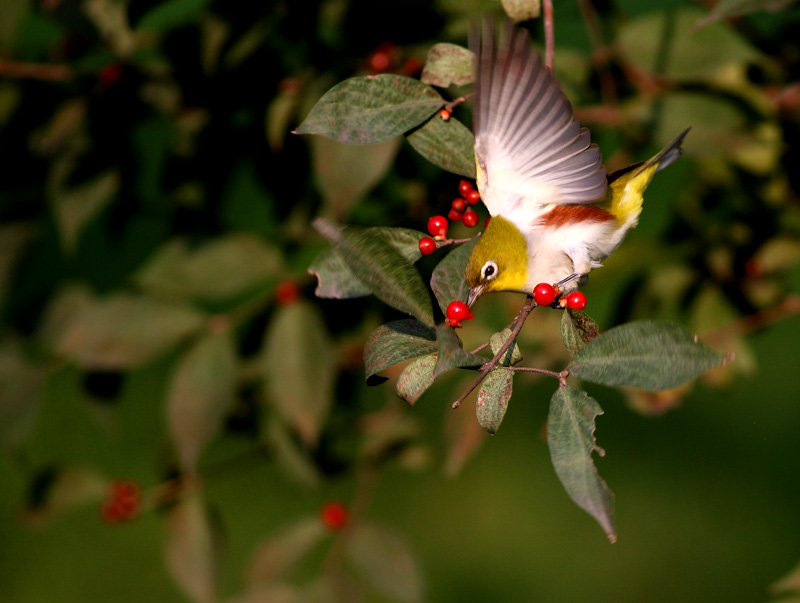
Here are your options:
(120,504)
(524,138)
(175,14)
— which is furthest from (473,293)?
(175,14)

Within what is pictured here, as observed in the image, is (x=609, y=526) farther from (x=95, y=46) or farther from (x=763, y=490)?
(x=763, y=490)

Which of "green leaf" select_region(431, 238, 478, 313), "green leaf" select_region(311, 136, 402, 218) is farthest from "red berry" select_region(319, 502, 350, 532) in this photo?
"green leaf" select_region(431, 238, 478, 313)

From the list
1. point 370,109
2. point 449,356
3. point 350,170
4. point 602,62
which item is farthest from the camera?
point 602,62

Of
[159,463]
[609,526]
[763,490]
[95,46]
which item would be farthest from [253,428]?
[763,490]

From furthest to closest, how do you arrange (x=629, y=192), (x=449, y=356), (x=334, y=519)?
(x=334, y=519) → (x=629, y=192) → (x=449, y=356)

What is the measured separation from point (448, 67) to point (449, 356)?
22 centimetres

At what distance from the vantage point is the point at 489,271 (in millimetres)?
505

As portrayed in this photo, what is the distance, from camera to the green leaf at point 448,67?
0.46m

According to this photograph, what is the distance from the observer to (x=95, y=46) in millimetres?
919

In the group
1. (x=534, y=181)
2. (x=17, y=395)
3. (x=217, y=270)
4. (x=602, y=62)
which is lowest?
(x=17, y=395)

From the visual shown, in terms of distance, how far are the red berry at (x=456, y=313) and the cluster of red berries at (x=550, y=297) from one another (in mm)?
59

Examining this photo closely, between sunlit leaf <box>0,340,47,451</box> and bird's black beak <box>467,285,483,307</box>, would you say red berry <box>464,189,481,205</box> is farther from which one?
sunlit leaf <box>0,340,47,451</box>

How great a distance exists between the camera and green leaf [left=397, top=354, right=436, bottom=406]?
0.39 m

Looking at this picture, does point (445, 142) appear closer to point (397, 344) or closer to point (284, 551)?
point (397, 344)
